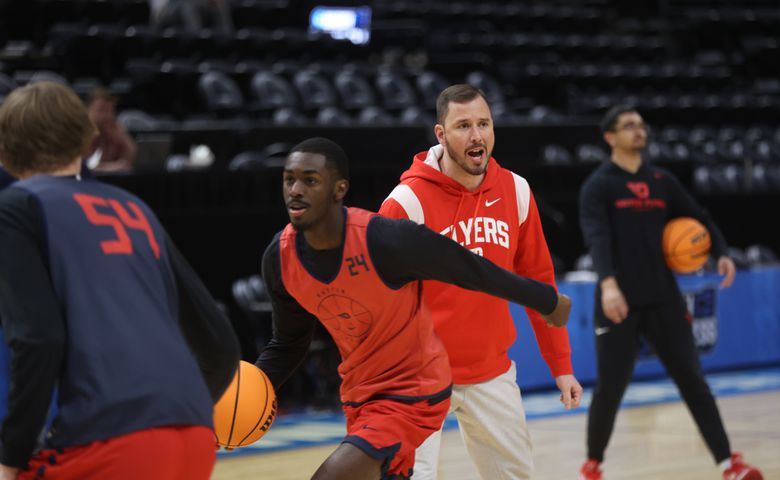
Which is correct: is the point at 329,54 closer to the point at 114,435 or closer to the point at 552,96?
the point at 552,96

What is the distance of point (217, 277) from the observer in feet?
31.1

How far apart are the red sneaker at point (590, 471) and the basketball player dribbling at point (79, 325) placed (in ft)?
13.0

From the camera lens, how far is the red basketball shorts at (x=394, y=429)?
11.6 ft

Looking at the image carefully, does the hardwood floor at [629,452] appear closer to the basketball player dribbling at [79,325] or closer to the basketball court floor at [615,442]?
the basketball court floor at [615,442]

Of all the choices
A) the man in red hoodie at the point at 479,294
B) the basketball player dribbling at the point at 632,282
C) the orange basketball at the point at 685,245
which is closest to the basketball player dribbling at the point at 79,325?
the man in red hoodie at the point at 479,294

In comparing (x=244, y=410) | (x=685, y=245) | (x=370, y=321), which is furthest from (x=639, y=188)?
(x=244, y=410)

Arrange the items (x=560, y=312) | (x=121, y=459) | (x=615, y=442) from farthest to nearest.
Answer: (x=615, y=442)
(x=560, y=312)
(x=121, y=459)

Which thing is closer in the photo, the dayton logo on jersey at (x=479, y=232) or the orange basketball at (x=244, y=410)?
the orange basketball at (x=244, y=410)

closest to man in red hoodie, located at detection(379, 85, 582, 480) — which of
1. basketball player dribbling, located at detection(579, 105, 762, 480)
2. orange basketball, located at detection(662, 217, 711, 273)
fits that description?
basketball player dribbling, located at detection(579, 105, 762, 480)

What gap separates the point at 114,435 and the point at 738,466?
4.26 meters

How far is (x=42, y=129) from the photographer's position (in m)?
2.41

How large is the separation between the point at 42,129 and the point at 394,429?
5.21 ft

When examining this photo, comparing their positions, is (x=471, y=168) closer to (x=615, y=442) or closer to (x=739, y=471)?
(x=739, y=471)

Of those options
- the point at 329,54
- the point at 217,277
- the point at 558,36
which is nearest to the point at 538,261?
the point at 217,277
